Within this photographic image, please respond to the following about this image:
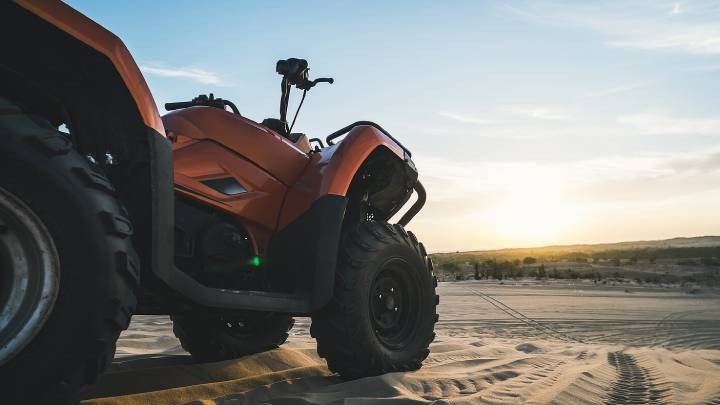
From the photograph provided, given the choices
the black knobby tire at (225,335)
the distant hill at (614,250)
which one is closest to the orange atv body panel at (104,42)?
the black knobby tire at (225,335)

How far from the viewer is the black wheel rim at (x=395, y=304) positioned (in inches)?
139

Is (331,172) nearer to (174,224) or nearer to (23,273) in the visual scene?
(174,224)

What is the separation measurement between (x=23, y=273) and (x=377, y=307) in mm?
2279

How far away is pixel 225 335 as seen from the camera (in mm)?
4004

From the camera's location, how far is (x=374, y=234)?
3.51 metres

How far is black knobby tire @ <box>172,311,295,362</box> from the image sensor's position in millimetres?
3951

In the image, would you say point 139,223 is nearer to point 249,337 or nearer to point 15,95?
point 15,95

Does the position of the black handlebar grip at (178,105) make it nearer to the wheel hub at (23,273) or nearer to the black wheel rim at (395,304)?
the black wheel rim at (395,304)

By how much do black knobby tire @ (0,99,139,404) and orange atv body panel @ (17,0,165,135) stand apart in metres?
0.33

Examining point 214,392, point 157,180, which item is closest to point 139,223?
point 157,180

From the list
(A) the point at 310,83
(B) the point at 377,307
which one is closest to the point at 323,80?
(A) the point at 310,83

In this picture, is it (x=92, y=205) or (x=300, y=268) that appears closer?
(x=92, y=205)

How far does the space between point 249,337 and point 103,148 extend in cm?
237

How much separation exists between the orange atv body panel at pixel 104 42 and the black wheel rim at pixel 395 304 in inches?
70.3
